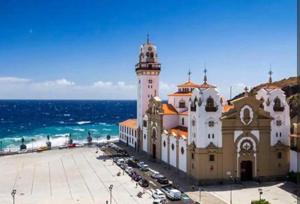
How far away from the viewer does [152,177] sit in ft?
198

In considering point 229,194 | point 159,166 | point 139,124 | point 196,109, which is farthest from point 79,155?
point 229,194

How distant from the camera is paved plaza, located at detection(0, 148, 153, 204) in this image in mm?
51250

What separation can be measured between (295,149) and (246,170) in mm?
7198

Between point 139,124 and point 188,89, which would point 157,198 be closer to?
point 188,89

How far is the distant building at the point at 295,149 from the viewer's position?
57938 millimetres

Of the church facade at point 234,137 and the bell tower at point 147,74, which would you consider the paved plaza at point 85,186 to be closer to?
the church facade at point 234,137

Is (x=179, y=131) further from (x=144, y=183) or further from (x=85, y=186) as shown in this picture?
(x=85, y=186)

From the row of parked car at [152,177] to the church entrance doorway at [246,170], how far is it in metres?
10.4

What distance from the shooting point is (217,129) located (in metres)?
57.9

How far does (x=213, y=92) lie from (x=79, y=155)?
35.8 metres

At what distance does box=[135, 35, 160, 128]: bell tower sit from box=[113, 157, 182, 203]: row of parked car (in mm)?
12663

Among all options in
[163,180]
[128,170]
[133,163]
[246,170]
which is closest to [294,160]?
[246,170]

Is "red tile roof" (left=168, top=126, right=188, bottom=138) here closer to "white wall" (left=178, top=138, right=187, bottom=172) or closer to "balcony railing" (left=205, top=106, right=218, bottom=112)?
"white wall" (left=178, top=138, right=187, bottom=172)

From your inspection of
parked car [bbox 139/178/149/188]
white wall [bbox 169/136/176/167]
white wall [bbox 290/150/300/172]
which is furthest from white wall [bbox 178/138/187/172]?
white wall [bbox 290/150/300/172]
